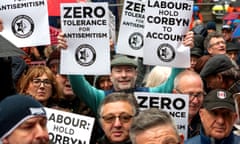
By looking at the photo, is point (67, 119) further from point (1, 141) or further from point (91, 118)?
point (1, 141)

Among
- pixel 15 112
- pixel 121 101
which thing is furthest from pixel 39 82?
pixel 15 112

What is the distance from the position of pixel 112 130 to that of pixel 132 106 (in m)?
0.26

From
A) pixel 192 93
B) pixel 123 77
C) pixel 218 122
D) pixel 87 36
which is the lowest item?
pixel 218 122

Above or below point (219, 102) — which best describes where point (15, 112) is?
above

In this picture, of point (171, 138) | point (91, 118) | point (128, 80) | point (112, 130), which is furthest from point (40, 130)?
point (128, 80)

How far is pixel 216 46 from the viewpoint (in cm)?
918

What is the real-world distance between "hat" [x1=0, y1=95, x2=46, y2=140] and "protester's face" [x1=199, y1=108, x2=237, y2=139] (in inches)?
65.6

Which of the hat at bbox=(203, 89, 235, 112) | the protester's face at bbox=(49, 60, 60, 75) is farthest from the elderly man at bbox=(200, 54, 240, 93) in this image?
the protester's face at bbox=(49, 60, 60, 75)

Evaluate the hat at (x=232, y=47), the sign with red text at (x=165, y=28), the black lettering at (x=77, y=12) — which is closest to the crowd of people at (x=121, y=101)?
the sign with red text at (x=165, y=28)

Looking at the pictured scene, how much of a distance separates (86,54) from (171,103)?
40.8 inches

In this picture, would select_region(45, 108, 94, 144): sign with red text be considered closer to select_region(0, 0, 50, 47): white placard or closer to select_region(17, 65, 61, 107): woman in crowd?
select_region(17, 65, 61, 107): woman in crowd

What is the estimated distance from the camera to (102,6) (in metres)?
6.52

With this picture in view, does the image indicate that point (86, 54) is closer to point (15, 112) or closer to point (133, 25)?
point (133, 25)

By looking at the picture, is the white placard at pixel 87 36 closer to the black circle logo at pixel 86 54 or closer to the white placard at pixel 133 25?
the black circle logo at pixel 86 54
